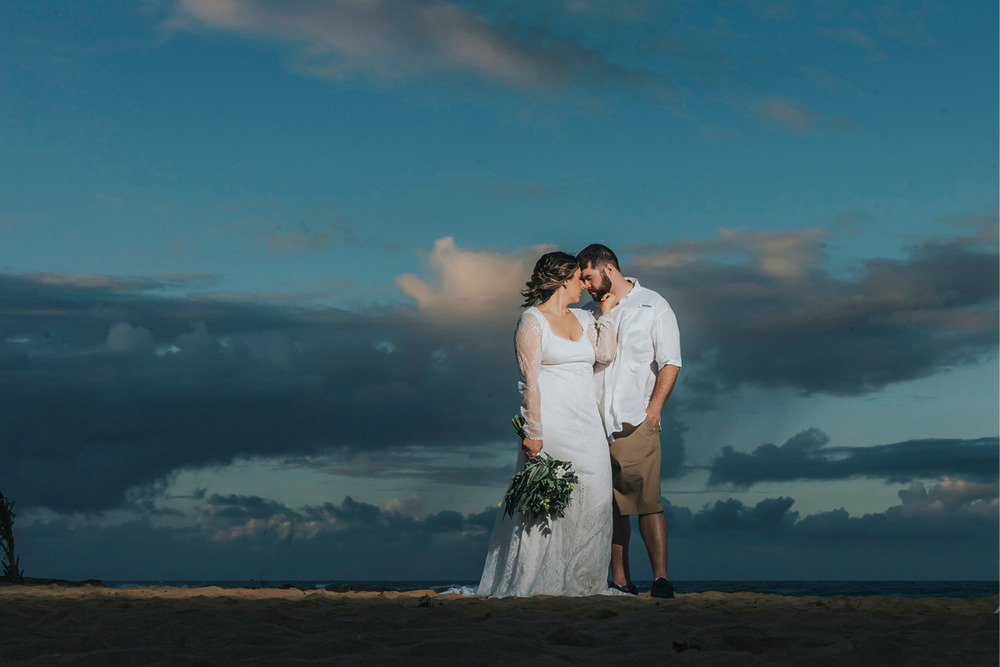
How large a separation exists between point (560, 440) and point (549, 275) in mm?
1203

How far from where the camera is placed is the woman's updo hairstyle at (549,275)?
248 inches

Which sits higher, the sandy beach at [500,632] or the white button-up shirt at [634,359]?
the white button-up shirt at [634,359]

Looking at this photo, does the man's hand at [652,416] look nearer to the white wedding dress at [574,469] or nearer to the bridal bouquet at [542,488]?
the white wedding dress at [574,469]

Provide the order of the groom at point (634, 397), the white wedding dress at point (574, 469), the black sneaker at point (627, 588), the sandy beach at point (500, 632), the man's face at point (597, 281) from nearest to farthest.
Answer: the sandy beach at point (500, 632), the white wedding dress at point (574, 469), the black sneaker at point (627, 588), the groom at point (634, 397), the man's face at point (597, 281)

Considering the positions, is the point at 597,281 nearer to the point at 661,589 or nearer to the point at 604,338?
the point at 604,338

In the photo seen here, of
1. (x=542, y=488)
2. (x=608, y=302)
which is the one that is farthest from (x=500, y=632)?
(x=608, y=302)

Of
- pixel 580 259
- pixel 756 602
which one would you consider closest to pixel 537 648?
pixel 756 602

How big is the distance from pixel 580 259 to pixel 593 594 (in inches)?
96.1

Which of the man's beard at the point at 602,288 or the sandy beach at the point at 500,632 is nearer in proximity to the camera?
the sandy beach at the point at 500,632

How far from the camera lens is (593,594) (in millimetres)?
6066

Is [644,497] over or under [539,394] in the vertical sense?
under

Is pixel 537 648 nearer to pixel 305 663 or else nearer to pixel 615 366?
pixel 305 663

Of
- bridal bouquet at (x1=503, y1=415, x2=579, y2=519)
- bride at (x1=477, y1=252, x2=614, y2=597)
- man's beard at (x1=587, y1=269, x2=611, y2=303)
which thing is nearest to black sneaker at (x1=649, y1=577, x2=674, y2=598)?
bride at (x1=477, y1=252, x2=614, y2=597)

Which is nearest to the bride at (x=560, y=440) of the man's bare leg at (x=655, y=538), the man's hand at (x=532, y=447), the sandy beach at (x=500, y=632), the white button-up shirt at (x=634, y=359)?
the man's hand at (x=532, y=447)
